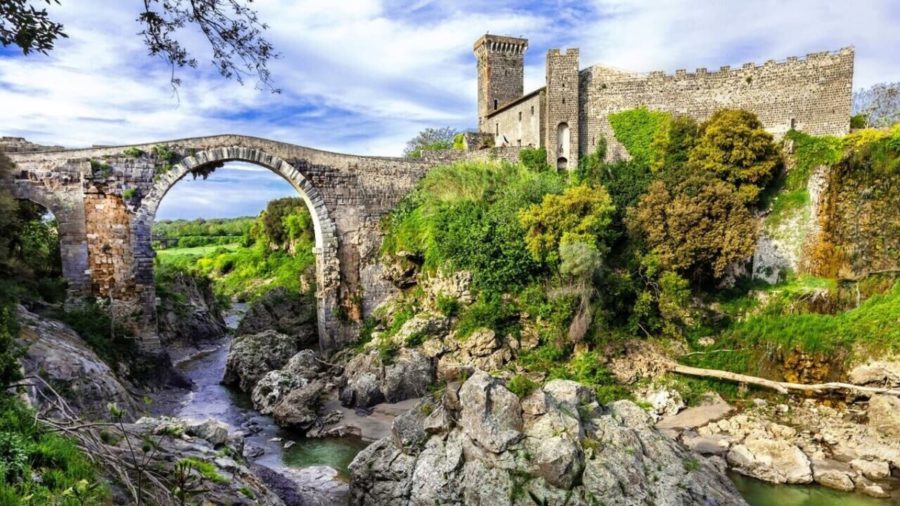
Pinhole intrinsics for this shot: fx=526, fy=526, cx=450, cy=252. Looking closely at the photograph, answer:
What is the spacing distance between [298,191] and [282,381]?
7.06m

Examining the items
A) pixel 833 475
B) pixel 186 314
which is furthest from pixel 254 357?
pixel 833 475

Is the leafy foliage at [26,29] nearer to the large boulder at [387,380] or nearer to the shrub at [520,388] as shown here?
the shrub at [520,388]

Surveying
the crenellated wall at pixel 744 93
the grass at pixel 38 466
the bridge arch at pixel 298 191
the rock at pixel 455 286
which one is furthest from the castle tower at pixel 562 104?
the grass at pixel 38 466

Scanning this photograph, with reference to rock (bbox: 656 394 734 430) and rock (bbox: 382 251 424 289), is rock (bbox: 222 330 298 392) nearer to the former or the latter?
rock (bbox: 382 251 424 289)

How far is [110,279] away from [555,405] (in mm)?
14761

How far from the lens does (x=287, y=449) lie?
45.8ft

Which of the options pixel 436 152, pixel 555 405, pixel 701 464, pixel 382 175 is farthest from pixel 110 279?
pixel 701 464

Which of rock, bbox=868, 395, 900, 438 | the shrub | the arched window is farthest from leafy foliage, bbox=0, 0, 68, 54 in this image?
the arched window

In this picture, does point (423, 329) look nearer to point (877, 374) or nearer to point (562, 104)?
point (562, 104)

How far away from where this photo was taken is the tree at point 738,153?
721 inches

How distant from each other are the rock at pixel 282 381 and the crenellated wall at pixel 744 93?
15.5m

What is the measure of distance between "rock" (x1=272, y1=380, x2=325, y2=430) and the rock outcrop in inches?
177

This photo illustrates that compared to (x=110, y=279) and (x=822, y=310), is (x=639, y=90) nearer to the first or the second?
(x=822, y=310)

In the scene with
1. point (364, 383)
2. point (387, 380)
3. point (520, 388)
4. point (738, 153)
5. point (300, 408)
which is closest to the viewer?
point (520, 388)
